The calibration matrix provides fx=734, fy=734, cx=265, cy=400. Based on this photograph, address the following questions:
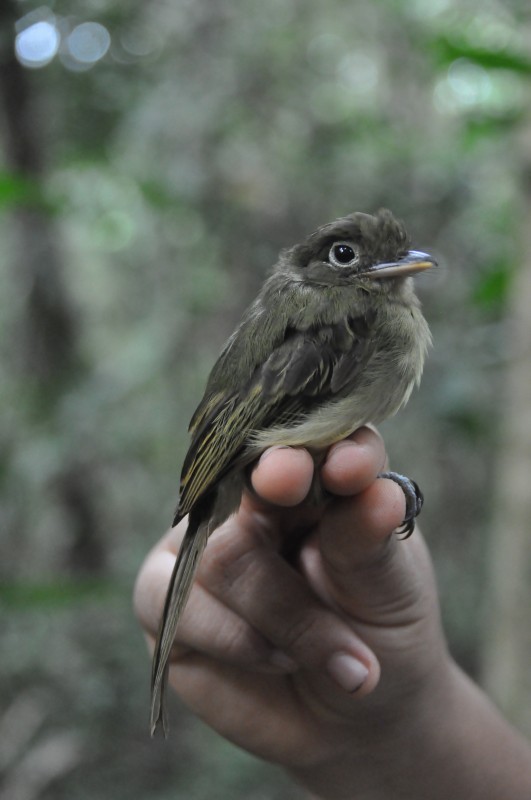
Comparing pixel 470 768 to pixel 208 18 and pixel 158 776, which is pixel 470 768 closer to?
pixel 158 776

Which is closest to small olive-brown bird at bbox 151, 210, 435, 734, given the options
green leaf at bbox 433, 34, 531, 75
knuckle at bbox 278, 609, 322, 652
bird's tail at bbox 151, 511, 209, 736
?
bird's tail at bbox 151, 511, 209, 736

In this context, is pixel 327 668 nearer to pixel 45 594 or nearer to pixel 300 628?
pixel 300 628

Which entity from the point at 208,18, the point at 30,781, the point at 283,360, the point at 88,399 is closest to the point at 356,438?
the point at 283,360

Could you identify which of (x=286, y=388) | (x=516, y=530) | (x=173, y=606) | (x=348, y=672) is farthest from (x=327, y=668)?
(x=516, y=530)

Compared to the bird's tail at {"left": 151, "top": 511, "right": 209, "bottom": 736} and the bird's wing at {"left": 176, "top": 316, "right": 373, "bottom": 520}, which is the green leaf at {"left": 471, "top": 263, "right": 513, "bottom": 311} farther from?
the bird's tail at {"left": 151, "top": 511, "right": 209, "bottom": 736}

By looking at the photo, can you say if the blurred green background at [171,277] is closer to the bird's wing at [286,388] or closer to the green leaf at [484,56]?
the green leaf at [484,56]

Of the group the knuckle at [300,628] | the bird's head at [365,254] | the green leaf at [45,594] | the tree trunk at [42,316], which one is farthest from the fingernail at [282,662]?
the tree trunk at [42,316]
